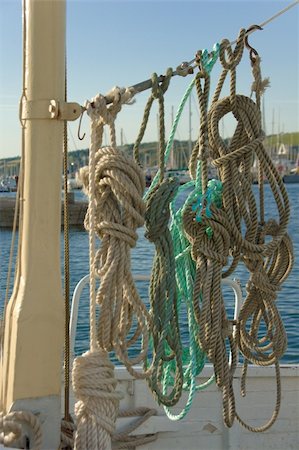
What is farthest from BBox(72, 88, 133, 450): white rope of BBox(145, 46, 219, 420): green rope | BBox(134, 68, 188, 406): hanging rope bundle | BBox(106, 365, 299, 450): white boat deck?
BBox(106, 365, 299, 450): white boat deck

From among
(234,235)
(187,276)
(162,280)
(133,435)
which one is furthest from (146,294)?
(162,280)

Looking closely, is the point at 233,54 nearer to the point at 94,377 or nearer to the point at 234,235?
the point at 234,235

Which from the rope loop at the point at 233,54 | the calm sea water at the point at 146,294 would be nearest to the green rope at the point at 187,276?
the rope loop at the point at 233,54

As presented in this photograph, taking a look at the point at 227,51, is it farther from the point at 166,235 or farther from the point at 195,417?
the point at 195,417

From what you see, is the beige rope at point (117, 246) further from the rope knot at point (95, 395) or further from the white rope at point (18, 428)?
the white rope at point (18, 428)

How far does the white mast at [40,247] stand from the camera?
7.52ft

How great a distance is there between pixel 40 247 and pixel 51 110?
45 cm

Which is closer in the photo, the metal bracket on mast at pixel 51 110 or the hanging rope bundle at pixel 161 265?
the metal bracket on mast at pixel 51 110

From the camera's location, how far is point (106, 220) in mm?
2309

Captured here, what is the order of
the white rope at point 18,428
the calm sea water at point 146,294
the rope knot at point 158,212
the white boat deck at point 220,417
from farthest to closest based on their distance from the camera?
1. the calm sea water at point 146,294
2. the white boat deck at point 220,417
3. the rope knot at point 158,212
4. the white rope at point 18,428

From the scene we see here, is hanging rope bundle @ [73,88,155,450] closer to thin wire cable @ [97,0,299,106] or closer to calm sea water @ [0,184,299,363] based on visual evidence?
thin wire cable @ [97,0,299,106]

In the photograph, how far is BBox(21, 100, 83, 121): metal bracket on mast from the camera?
7.58 ft

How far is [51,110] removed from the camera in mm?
2311

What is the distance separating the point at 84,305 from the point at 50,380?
8660 millimetres
